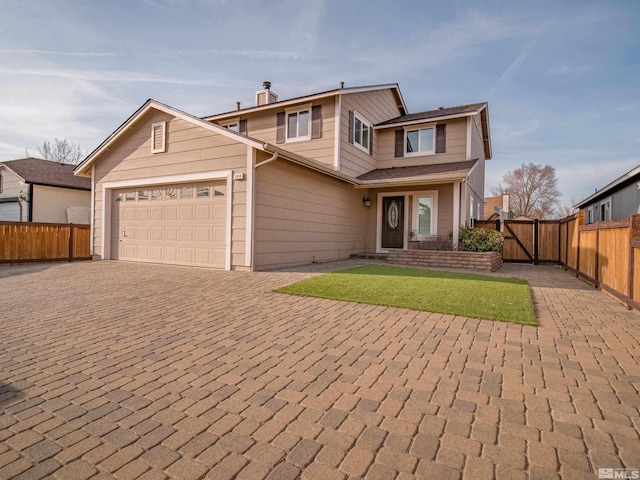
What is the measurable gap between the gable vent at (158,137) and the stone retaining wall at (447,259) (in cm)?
824

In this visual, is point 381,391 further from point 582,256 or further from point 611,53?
point 611,53

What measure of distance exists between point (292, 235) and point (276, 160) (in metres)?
2.31

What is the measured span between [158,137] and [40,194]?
12.0 m

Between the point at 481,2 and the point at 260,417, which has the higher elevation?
the point at 481,2

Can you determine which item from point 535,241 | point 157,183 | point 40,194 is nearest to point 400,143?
point 535,241

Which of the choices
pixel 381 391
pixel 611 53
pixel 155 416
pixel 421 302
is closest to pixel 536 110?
pixel 611 53

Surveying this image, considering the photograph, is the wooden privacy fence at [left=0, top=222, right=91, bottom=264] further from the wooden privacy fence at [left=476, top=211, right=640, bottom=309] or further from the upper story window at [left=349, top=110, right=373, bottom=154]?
the wooden privacy fence at [left=476, top=211, right=640, bottom=309]

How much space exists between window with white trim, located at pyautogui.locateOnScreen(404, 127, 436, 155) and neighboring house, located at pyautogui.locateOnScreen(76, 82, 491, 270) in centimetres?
4

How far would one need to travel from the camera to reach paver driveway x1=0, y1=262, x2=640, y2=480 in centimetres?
186

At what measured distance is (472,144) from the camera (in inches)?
545

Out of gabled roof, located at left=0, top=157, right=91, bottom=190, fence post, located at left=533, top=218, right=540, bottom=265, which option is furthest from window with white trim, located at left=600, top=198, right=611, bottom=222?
gabled roof, located at left=0, top=157, right=91, bottom=190

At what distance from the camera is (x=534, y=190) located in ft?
125

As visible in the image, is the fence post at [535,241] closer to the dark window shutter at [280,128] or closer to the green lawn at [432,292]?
the green lawn at [432,292]

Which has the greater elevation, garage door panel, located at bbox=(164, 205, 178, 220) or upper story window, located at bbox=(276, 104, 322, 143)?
upper story window, located at bbox=(276, 104, 322, 143)
